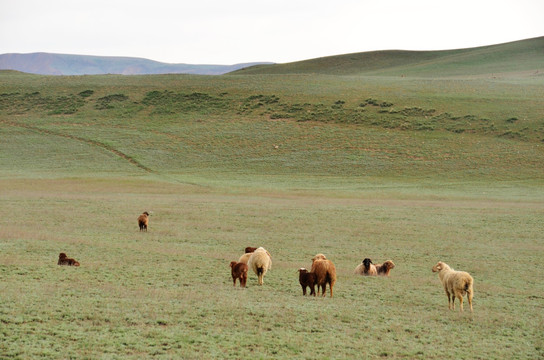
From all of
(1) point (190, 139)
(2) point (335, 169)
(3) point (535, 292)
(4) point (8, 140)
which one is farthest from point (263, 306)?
(4) point (8, 140)

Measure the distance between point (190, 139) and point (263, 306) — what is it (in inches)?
2225

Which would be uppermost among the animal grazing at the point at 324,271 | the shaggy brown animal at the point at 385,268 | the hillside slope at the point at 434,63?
the hillside slope at the point at 434,63

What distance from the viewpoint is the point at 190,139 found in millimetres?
68188

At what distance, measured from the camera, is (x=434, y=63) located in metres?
142

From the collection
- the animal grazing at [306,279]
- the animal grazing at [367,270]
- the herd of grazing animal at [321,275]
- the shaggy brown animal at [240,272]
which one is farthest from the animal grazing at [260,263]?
the animal grazing at [367,270]

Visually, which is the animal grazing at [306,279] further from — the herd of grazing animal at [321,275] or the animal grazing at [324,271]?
the animal grazing at [324,271]

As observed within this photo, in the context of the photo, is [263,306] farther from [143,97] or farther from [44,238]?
[143,97]

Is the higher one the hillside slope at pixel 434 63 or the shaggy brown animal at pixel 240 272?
the hillside slope at pixel 434 63

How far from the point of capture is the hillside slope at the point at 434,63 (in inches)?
4978

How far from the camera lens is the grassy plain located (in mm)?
11391

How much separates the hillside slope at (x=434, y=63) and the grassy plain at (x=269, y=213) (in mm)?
35712

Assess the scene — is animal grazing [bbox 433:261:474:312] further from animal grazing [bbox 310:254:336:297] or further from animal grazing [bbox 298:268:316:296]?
animal grazing [bbox 298:268:316:296]

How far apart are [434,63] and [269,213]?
399ft

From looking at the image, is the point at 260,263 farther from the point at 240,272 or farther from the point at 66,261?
the point at 66,261
